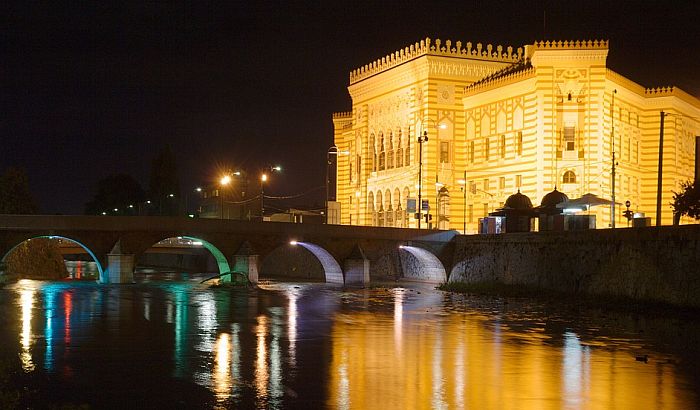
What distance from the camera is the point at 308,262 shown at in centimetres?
8650

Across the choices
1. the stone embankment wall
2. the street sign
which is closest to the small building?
the stone embankment wall

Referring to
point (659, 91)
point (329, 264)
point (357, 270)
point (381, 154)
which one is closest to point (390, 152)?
point (381, 154)

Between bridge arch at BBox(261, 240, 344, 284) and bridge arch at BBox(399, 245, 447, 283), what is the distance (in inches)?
220

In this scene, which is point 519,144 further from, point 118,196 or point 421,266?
point 118,196

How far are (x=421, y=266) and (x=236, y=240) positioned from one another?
1854cm

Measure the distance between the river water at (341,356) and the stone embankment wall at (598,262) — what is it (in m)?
2.33

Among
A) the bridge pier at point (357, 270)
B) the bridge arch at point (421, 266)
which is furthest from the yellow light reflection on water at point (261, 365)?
the bridge arch at point (421, 266)

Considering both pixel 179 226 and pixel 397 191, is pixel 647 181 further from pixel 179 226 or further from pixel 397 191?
pixel 179 226

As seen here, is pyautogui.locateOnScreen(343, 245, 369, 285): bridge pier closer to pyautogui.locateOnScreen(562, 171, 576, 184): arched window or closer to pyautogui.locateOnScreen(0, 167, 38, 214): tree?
pyautogui.locateOnScreen(562, 171, 576, 184): arched window

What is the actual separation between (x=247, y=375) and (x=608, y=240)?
2987cm

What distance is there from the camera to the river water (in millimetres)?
22922

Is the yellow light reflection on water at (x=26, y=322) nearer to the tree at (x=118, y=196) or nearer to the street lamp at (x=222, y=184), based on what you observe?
the street lamp at (x=222, y=184)

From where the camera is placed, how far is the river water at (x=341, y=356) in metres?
22.9

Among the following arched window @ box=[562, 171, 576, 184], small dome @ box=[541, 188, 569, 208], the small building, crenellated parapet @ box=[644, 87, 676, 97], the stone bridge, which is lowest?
the stone bridge
